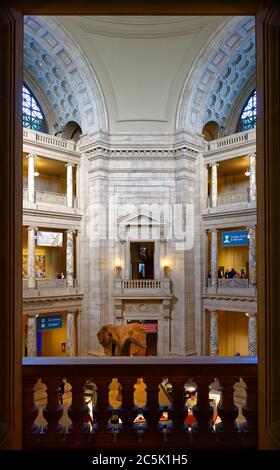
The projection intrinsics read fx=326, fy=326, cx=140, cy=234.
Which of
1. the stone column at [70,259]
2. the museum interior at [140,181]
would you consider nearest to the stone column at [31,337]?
the museum interior at [140,181]

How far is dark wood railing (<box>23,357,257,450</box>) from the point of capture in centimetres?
277

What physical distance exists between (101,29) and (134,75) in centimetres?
254

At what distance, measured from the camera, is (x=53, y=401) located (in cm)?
292

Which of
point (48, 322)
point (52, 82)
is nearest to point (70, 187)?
point (52, 82)

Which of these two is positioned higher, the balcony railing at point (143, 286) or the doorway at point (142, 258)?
the doorway at point (142, 258)

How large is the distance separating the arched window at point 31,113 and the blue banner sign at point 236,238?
531 inches

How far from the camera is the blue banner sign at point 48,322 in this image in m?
16.9

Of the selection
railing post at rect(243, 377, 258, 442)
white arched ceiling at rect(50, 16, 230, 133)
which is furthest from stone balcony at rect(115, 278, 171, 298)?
railing post at rect(243, 377, 258, 442)

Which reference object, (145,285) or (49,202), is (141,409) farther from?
(49,202)

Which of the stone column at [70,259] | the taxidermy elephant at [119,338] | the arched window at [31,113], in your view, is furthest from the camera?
the arched window at [31,113]

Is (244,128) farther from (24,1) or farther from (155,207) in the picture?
(24,1)

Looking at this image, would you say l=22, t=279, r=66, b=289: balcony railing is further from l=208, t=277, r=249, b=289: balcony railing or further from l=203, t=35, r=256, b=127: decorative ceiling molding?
l=203, t=35, r=256, b=127: decorative ceiling molding

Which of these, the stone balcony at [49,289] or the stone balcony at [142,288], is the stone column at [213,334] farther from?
the stone balcony at [49,289]
